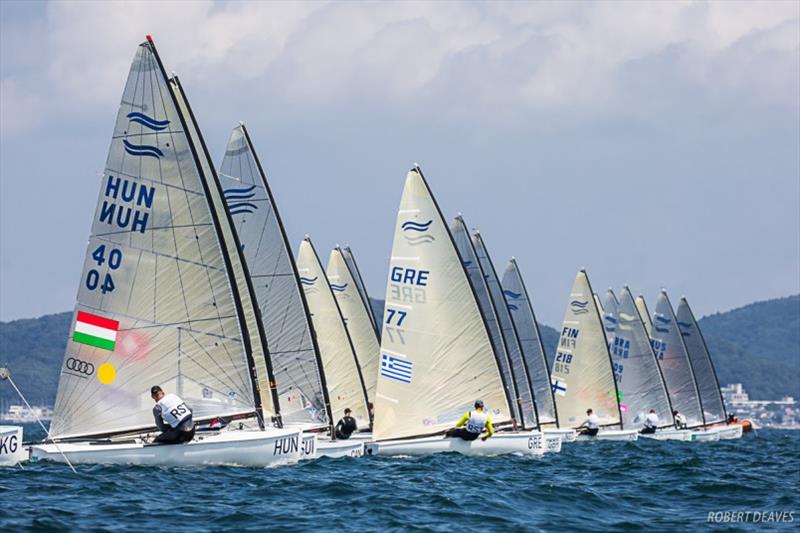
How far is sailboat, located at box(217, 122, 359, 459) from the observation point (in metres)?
32.8

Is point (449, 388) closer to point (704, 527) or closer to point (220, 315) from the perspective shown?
point (220, 315)

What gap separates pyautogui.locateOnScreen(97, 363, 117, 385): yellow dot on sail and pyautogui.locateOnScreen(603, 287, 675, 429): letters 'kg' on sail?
37328 millimetres

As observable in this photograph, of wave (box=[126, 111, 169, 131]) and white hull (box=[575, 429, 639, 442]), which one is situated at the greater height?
wave (box=[126, 111, 169, 131])

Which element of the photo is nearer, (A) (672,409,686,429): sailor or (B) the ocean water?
(B) the ocean water

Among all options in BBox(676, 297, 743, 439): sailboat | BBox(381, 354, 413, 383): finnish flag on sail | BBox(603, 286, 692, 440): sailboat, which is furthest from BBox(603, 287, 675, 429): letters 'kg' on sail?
BBox(381, 354, 413, 383): finnish flag on sail

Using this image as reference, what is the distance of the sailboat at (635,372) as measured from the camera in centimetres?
5888

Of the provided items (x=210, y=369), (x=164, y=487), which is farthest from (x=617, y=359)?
(x=164, y=487)

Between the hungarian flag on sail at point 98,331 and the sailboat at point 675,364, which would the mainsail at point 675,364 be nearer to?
the sailboat at point 675,364

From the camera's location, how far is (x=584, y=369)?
173 ft

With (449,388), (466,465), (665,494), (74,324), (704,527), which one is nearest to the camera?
(704,527)

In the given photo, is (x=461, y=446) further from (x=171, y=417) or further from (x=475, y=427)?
(x=171, y=417)

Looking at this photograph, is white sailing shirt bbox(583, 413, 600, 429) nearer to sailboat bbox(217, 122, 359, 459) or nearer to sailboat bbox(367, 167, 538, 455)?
sailboat bbox(367, 167, 538, 455)

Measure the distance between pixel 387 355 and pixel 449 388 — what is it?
5.35 ft

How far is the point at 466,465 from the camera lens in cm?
2741
